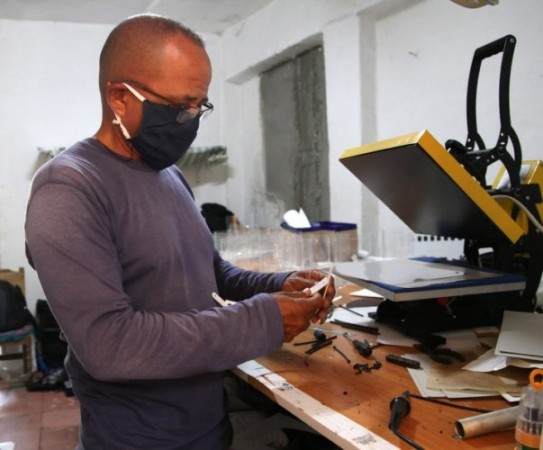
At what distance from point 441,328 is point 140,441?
2.57 feet

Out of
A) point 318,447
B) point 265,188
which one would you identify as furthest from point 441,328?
point 265,188

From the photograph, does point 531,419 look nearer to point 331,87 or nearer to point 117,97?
point 117,97

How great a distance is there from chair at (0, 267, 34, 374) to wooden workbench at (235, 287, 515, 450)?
2.86m

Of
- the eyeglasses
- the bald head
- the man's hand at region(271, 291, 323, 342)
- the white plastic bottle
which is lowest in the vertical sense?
the white plastic bottle

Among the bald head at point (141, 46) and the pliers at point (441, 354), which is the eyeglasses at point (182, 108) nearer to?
the bald head at point (141, 46)

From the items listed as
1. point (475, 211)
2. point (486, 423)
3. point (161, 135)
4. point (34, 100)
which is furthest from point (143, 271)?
point (34, 100)

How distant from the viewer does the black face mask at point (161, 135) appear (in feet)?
3.09

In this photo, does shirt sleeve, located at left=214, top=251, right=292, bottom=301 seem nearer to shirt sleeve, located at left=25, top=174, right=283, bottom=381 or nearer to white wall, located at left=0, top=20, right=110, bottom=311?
shirt sleeve, located at left=25, top=174, right=283, bottom=381

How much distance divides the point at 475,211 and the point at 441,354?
0.35 metres

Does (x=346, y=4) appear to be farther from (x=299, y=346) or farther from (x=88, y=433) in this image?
(x=88, y=433)

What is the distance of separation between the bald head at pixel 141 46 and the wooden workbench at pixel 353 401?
2.26ft

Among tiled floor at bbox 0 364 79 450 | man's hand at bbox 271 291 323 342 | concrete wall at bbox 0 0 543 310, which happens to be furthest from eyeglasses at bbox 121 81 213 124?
tiled floor at bbox 0 364 79 450

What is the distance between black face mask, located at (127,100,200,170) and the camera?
37.1 inches

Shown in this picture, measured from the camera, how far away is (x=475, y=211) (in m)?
1.15
